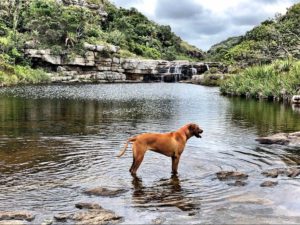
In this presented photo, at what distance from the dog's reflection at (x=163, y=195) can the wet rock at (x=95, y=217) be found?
1.20 meters

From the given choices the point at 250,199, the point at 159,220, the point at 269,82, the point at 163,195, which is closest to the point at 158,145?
the point at 163,195

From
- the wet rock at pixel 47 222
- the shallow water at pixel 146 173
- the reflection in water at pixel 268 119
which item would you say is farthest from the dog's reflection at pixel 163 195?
the reflection in water at pixel 268 119

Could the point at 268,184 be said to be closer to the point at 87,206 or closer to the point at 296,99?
the point at 87,206

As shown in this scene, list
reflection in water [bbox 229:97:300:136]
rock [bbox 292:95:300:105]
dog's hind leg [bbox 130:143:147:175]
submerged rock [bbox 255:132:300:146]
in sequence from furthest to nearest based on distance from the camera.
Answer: rock [bbox 292:95:300:105] → reflection in water [bbox 229:97:300:136] → submerged rock [bbox 255:132:300:146] → dog's hind leg [bbox 130:143:147:175]

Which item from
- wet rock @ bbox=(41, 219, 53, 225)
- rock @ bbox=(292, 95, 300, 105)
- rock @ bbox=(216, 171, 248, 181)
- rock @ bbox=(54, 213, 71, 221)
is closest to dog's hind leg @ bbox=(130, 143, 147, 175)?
rock @ bbox=(216, 171, 248, 181)

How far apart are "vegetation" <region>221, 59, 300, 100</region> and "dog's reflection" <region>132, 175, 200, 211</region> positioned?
33855 mm

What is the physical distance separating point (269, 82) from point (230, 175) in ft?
123

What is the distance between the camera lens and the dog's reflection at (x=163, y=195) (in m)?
10.8

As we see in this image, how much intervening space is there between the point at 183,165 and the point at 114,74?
8197cm

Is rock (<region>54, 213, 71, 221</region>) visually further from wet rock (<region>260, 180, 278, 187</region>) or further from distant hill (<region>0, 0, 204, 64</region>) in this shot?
distant hill (<region>0, 0, 204, 64</region>)

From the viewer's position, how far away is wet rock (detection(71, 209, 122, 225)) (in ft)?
30.2

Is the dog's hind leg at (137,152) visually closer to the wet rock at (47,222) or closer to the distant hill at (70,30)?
the wet rock at (47,222)

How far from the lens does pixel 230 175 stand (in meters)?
13.4

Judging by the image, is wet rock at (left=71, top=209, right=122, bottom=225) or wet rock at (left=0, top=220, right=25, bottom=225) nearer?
wet rock at (left=0, top=220, right=25, bottom=225)
